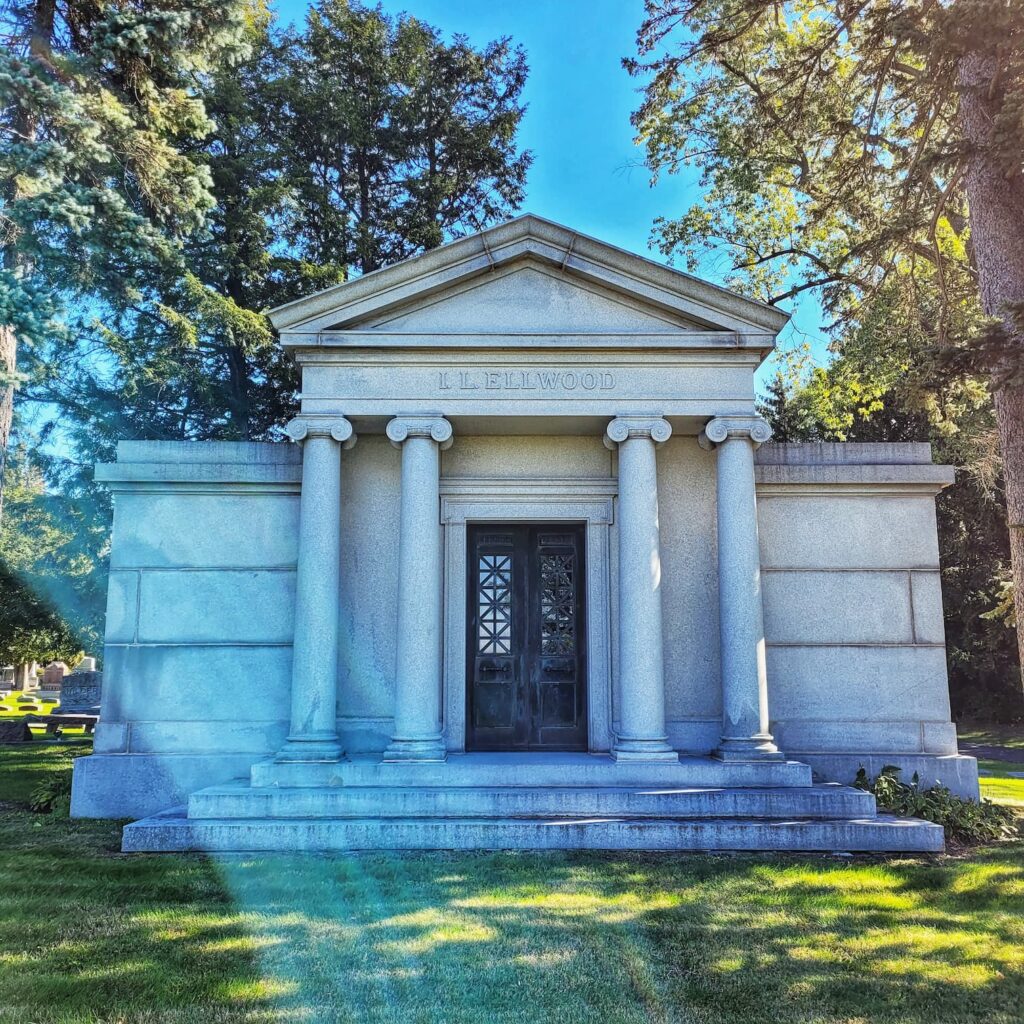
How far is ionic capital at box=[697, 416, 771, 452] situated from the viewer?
9.38 m

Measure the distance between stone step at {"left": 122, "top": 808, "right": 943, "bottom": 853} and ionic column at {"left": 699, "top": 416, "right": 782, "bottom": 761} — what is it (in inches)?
45.5

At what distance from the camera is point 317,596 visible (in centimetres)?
905

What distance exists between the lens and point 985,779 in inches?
536

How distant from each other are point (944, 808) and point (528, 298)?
22.1ft

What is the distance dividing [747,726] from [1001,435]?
3616 mm

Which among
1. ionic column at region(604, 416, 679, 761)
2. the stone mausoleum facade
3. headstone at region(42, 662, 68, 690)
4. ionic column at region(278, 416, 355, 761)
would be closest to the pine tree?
the stone mausoleum facade

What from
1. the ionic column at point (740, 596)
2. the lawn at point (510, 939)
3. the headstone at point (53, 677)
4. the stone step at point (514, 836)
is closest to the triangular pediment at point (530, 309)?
the ionic column at point (740, 596)

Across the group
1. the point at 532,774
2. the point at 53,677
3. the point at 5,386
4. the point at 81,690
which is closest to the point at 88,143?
the point at 5,386

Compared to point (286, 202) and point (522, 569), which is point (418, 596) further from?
point (286, 202)

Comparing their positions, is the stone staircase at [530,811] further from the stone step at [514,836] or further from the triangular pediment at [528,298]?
the triangular pediment at [528,298]

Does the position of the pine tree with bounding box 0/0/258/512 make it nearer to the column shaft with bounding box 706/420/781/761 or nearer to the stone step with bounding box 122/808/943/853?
the stone step with bounding box 122/808/943/853

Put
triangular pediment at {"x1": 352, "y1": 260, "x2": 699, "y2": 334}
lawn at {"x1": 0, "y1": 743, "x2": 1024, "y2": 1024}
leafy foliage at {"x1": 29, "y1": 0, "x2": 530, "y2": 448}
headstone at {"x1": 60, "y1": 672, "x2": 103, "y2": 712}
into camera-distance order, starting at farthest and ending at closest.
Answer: headstone at {"x1": 60, "y1": 672, "x2": 103, "y2": 712} → leafy foliage at {"x1": 29, "y1": 0, "x2": 530, "y2": 448} → triangular pediment at {"x1": 352, "y1": 260, "x2": 699, "y2": 334} → lawn at {"x1": 0, "y1": 743, "x2": 1024, "y2": 1024}

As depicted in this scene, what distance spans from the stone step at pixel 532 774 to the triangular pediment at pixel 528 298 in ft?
14.3

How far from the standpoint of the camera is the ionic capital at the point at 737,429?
9.38 metres
